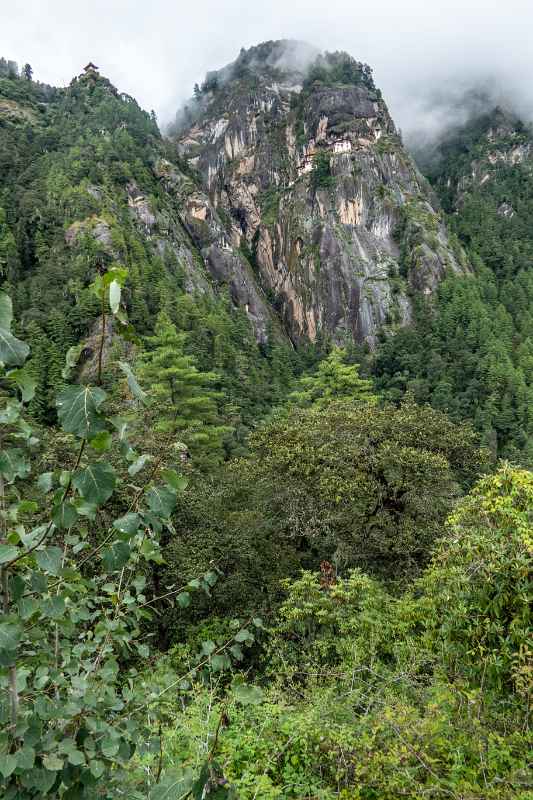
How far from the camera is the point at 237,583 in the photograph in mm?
9359

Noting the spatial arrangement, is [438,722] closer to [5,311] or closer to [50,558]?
[50,558]

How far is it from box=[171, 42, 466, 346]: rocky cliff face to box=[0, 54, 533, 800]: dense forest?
31.3m

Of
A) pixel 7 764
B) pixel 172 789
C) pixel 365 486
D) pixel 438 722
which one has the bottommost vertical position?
pixel 438 722

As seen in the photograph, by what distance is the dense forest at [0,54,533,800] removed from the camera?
1.17 meters

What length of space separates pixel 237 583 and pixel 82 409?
9055 millimetres

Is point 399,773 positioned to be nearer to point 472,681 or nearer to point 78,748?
point 472,681

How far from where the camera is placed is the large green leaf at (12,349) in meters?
0.95

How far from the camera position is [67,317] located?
33.2m

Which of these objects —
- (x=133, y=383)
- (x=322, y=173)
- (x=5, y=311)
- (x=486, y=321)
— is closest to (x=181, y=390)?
(x=5, y=311)

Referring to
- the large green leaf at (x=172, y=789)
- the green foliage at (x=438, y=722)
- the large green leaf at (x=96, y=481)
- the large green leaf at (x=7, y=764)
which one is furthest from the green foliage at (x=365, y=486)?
the large green leaf at (x=96, y=481)

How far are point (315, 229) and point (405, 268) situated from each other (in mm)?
13657

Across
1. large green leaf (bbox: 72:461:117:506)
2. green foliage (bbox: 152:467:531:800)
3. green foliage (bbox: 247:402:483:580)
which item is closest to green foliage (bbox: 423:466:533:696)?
green foliage (bbox: 152:467:531:800)

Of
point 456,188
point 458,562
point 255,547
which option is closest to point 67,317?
point 255,547

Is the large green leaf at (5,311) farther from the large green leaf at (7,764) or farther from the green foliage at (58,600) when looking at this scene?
the large green leaf at (7,764)
